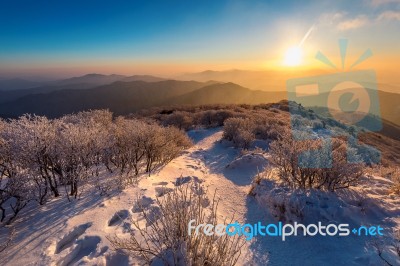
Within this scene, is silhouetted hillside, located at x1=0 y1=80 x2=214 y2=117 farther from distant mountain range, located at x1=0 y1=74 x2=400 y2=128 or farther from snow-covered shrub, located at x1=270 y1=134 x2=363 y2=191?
snow-covered shrub, located at x1=270 y1=134 x2=363 y2=191

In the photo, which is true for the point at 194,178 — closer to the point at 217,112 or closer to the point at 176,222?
the point at 176,222

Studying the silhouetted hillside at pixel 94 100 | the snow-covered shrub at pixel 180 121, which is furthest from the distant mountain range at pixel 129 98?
the snow-covered shrub at pixel 180 121

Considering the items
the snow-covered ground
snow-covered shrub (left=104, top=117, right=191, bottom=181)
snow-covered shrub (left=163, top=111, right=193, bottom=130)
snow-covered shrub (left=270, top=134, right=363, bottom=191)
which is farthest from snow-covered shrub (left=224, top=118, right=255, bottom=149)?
snow-covered shrub (left=270, top=134, right=363, bottom=191)

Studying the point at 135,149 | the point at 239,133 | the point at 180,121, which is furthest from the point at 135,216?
the point at 180,121

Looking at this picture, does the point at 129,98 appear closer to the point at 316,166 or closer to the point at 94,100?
the point at 94,100

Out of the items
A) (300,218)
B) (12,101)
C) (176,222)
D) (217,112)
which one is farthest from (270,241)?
(12,101)

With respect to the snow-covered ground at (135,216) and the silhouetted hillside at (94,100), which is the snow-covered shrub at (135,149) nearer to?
the snow-covered ground at (135,216)
